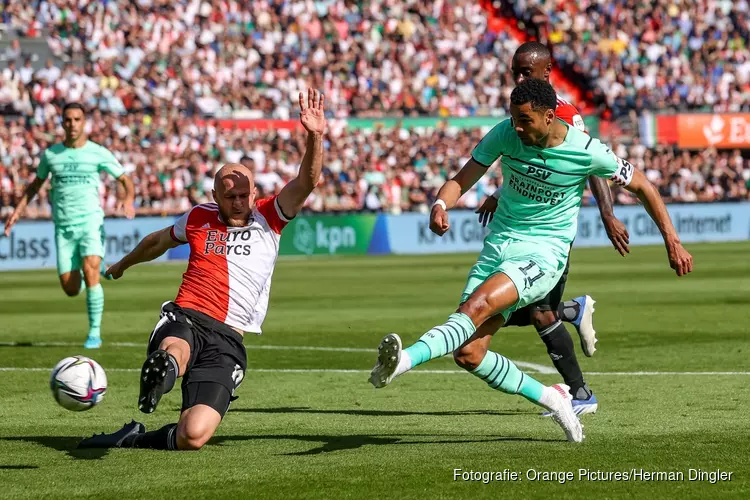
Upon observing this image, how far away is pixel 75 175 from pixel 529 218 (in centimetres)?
763

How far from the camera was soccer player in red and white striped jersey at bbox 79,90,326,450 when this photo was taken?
7676 millimetres

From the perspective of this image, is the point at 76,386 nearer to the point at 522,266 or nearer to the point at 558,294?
the point at 522,266

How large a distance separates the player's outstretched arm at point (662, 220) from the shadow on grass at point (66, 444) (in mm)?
3588

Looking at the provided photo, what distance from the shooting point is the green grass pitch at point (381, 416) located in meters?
6.43

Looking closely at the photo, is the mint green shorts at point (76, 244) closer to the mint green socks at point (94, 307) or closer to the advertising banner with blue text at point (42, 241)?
the mint green socks at point (94, 307)

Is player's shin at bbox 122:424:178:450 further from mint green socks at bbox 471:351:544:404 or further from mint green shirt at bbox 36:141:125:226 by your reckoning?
mint green shirt at bbox 36:141:125:226

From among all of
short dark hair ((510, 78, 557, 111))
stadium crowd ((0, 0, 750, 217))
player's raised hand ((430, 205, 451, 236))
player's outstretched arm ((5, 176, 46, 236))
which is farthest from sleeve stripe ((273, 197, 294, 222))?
stadium crowd ((0, 0, 750, 217))

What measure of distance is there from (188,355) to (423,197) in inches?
1109

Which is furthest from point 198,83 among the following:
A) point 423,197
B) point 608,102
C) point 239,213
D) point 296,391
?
point 239,213

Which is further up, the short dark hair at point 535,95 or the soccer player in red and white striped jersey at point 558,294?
the short dark hair at point 535,95

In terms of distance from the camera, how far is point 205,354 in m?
7.92

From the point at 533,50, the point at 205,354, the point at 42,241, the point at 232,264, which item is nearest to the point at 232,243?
the point at 232,264

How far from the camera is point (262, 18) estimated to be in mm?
37781

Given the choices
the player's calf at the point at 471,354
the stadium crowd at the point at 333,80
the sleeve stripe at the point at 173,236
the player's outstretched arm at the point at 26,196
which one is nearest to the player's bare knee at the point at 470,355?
the player's calf at the point at 471,354
